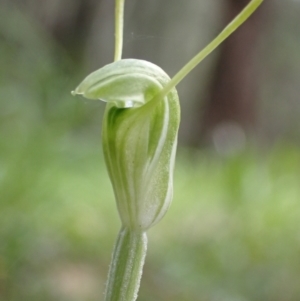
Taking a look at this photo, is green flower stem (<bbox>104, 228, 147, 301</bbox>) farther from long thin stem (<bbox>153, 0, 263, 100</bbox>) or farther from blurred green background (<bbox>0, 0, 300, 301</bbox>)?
blurred green background (<bbox>0, 0, 300, 301</bbox>)

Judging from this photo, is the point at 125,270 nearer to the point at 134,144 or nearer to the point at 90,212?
the point at 134,144

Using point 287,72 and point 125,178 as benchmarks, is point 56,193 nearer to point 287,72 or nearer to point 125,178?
point 125,178

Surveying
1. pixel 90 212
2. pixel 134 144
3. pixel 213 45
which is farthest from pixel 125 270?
pixel 90 212

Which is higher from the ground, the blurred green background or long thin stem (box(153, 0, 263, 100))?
the blurred green background

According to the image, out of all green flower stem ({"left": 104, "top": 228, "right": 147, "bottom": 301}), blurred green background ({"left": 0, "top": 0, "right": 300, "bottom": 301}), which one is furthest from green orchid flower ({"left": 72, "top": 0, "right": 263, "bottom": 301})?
blurred green background ({"left": 0, "top": 0, "right": 300, "bottom": 301})

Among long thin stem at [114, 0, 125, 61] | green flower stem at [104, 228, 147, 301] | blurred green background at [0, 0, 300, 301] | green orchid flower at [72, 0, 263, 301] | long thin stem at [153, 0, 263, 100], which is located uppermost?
blurred green background at [0, 0, 300, 301]
